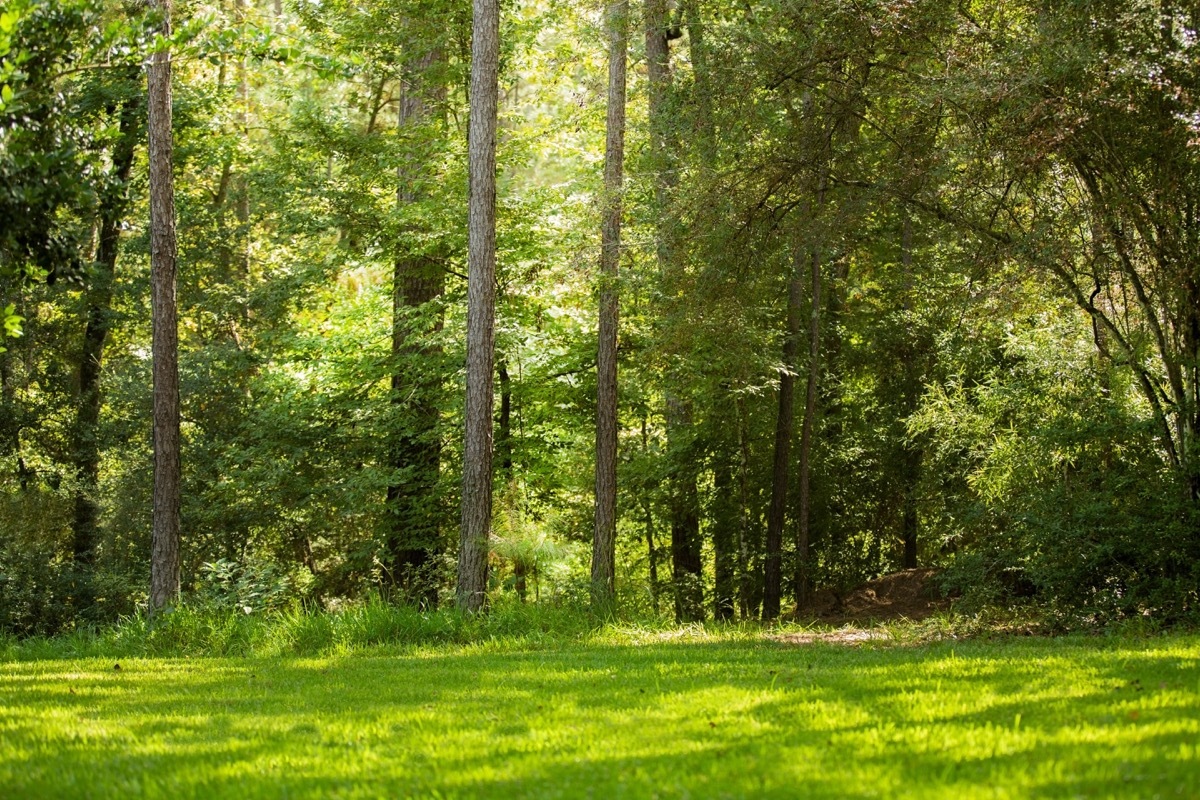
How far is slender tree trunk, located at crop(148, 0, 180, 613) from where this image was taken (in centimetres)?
1357

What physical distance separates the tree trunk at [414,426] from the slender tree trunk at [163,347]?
410 cm

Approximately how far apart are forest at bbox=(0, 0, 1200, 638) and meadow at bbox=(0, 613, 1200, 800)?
2.87 metres

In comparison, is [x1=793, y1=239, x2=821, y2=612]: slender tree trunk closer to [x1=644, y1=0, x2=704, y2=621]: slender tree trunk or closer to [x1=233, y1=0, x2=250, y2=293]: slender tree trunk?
[x1=644, y1=0, x2=704, y2=621]: slender tree trunk

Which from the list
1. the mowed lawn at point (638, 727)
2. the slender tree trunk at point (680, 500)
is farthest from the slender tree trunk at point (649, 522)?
the mowed lawn at point (638, 727)

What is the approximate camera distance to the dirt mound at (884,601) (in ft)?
51.0

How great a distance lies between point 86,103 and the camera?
18141mm

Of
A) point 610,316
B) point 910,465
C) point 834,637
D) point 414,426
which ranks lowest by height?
point 834,637

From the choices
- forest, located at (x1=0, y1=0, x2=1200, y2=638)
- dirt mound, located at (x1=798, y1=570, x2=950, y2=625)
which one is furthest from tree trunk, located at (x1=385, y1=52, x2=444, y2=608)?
dirt mound, located at (x1=798, y1=570, x2=950, y2=625)

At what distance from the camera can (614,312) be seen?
50.0 ft

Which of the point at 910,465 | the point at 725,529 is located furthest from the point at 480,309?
the point at 910,465

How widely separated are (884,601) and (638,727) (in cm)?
1142

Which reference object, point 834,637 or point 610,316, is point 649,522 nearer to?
point 610,316

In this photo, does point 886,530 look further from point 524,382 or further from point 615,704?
point 615,704

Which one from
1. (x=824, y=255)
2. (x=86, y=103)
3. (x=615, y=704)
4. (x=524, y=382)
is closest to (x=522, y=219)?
(x=524, y=382)
